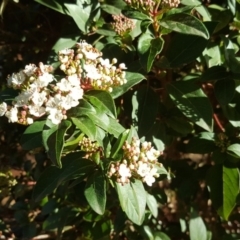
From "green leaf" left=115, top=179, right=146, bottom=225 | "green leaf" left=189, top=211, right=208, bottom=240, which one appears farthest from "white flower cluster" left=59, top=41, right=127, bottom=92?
"green leaf" left=189, top=211, right=208, bottom=240

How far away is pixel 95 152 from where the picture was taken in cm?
118

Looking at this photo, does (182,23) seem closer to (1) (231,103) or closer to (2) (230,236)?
(1) (231,103)

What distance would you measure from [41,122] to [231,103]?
1.98 ft

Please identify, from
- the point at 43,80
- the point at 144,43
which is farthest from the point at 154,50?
the point at 43,80

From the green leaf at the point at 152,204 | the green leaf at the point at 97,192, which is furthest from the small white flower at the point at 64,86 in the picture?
the green leaf at the point at 152,204

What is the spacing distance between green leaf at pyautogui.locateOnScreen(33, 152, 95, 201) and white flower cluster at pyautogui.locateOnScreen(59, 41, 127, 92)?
0.56 ft

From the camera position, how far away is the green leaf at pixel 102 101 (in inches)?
44.8

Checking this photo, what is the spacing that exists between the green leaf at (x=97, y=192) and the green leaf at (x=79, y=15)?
46 centimetres

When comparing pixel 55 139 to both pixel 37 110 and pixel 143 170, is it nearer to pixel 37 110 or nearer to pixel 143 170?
pixel 37 110

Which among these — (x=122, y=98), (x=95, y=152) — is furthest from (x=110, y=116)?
(x=122, y=98)

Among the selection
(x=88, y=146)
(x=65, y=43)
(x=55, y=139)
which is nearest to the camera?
(x=55, y=139)

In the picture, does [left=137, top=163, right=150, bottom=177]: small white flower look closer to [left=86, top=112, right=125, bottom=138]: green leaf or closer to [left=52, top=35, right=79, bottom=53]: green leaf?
[left=86, top=112, right=125, bottom=138]: green leaf

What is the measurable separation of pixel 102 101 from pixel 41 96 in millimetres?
148

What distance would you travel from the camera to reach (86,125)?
1.08 meters
